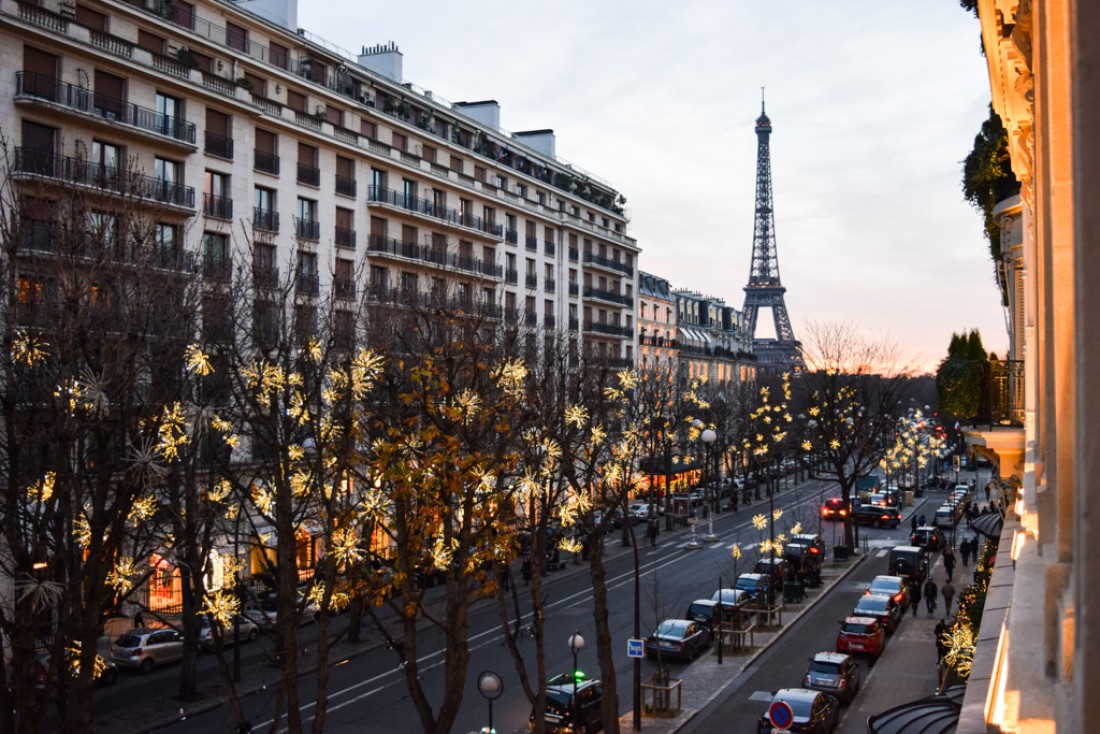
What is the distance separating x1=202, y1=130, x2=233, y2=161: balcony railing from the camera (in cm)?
3650

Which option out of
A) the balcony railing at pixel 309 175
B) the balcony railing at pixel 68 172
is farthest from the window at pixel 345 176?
the balcony railing at pixel 68 172

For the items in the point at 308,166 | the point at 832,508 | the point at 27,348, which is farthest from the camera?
the point at 832,508

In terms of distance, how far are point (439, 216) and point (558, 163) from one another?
2097cm

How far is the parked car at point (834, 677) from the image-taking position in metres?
25.9

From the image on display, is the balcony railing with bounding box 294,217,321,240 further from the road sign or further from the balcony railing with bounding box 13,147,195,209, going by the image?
the road sign

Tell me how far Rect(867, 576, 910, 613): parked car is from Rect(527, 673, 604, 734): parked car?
52.6 feet

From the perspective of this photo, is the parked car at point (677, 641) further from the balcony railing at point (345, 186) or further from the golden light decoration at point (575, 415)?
the balcony railing at point (345, 186)

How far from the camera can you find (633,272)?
257 feet

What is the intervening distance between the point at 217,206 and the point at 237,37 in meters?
8.78

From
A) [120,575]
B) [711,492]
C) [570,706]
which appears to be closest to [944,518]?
[711,492]

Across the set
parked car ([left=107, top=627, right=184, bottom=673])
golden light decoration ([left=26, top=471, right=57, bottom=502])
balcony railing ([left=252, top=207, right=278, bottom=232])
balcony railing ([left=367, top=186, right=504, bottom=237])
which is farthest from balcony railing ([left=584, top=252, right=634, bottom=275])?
golden light decoration ([left=26, top=471, right=57, bottom=502])

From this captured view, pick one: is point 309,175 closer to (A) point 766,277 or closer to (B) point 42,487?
(B) point 42,487

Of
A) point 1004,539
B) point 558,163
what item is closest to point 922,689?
point 1004,539

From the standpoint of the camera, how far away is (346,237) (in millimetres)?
43469
